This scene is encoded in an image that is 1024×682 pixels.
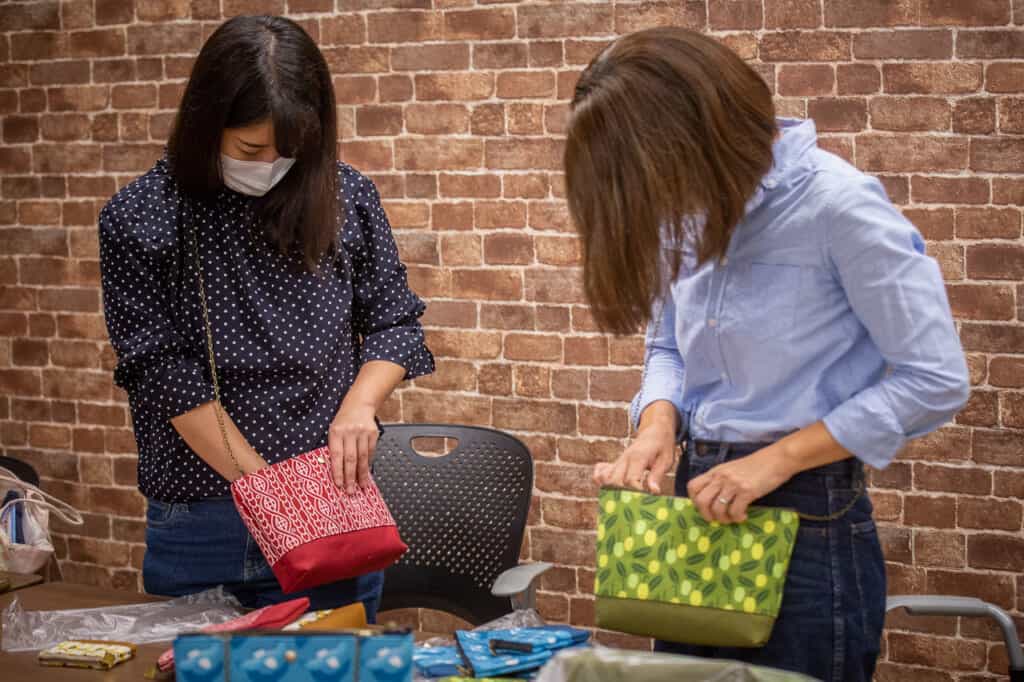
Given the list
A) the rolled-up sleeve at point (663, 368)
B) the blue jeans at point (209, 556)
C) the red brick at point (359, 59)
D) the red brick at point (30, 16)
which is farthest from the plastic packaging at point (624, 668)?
the red brick at point (30, 16)

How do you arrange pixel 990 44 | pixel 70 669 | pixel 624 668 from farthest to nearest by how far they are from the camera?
1. pixel 990 44
2. pixel 70 669
3. pixel 624 668

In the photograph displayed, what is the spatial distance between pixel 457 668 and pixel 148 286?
0.84 metres

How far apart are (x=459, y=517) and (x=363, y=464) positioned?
76cm

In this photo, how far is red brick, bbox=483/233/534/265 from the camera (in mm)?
3379

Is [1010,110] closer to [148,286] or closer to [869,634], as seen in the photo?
[869,634]

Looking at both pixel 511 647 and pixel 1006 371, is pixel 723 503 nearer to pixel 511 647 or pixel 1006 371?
pixel 511 647

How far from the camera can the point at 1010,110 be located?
2.88m

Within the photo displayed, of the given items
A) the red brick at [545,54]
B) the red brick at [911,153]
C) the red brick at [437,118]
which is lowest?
the red brick at [911,153]

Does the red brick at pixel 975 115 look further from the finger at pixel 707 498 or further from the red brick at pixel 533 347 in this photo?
the finger at pixel 707 498

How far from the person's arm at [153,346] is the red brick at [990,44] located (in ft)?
6.85

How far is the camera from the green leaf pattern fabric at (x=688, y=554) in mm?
1497

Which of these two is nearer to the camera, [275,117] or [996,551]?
[275,117]

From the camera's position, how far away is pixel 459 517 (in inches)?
102

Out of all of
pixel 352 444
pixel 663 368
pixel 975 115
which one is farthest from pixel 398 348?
pixel 975 115
